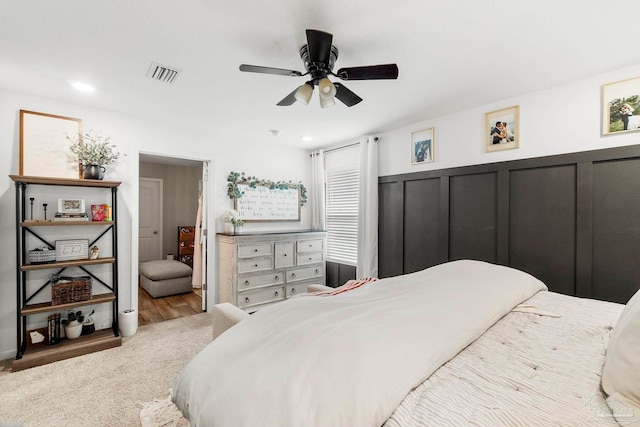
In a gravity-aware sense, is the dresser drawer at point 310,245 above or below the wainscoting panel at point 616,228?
below

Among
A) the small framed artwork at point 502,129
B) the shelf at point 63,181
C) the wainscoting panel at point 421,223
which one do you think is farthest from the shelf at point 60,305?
the small framed artwork at point 502,129

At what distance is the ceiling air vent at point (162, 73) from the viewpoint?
218 centimetres

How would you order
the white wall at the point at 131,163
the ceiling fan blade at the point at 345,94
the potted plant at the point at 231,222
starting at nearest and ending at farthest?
the ceiling fan blade at the point at 345,94 < the white wall at the point at 131,163 < the potted plant at the point at 231,222

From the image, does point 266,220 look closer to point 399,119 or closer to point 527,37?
Result: point 399,119

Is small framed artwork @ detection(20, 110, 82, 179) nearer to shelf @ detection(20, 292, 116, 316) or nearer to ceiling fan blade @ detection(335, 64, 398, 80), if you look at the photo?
shelf @ detection(20, 292, 116, 316)

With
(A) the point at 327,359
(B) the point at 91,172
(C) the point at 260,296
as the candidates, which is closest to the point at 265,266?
(C) the point at 260,296

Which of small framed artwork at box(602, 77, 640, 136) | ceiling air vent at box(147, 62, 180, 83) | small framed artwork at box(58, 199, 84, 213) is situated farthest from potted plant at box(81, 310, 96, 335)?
small framed artwork at box(602, 77, 640, 136)

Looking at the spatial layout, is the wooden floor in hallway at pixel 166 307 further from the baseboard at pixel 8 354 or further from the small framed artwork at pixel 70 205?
the small framed artwork at pixel 70 205

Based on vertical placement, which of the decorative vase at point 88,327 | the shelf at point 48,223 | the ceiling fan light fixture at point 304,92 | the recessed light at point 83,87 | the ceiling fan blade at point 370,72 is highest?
the recessed light at point 83,87

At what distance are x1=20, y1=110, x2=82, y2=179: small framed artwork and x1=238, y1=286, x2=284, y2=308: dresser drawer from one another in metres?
2.28

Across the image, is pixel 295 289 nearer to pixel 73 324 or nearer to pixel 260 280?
pixel 260 280

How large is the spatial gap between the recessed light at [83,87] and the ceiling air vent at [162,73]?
697mm

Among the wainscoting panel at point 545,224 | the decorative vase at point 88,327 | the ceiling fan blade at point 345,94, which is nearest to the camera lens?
the ceiling fan blade at point 345,94

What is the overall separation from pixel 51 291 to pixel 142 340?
985 millimetres
